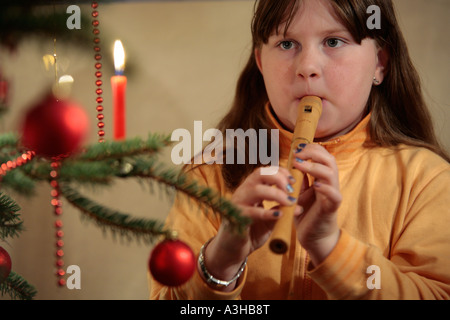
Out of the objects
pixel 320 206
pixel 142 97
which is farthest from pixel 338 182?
pixel 142 97

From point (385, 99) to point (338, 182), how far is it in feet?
1.07

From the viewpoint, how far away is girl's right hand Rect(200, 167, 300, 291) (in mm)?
606

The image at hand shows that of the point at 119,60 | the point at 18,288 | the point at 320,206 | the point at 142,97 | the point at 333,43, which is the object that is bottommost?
the point at 18,288

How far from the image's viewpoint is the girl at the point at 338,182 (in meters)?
0.67

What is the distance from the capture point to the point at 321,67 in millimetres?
767

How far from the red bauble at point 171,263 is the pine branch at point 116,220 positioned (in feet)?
0.05

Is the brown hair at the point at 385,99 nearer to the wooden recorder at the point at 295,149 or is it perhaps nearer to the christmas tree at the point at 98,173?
the wooden recorder at the point at 295,149

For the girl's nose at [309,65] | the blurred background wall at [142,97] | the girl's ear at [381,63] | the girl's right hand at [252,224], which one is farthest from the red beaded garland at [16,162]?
the blurred background wall at [142,97]

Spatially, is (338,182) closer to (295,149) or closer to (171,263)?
(295,149)

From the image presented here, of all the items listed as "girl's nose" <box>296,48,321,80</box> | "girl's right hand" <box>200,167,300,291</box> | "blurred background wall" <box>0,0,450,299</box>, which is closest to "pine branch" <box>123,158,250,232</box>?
"girl's right hand" <box>200,167,300,291</box>

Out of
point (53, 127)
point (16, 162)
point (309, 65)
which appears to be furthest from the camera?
point (309, 65)

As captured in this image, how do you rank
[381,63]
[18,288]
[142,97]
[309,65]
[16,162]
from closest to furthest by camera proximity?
[16,162]
[18,288]
[309,65]
[381,63]
[142,97]

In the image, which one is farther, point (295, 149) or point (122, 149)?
point (295, 149)
